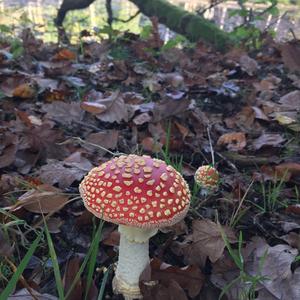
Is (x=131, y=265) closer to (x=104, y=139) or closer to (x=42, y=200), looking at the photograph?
(x=42, y=200)

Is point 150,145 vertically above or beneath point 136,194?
beneath

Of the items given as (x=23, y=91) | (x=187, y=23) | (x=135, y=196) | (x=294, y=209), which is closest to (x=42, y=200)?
(x=135, y=196)

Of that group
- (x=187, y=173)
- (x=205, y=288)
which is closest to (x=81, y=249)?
(x=205, y=288)

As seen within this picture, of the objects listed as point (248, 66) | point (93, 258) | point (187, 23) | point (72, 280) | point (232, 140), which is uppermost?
point (93, 258)

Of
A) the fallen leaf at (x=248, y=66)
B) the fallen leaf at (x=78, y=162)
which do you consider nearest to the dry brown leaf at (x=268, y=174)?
the fallen leaf at (x=78, y=162)

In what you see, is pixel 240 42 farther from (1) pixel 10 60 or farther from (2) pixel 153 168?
(2) pixel 153 168

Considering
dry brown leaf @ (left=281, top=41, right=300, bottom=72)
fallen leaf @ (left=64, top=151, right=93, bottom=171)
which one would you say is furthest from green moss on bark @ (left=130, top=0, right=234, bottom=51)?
fallen leaf @ (left=64, top=151, right=93, bottom=171)
